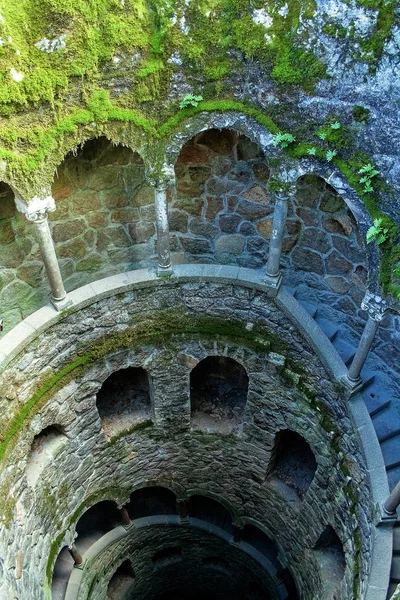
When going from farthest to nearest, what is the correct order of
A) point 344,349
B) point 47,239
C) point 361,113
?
point 344,349
point 47,239
point 361,113

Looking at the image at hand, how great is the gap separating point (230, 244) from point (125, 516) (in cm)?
733

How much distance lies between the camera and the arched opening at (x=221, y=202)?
9484 millimetres

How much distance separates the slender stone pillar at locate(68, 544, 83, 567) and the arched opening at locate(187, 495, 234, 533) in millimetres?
3177

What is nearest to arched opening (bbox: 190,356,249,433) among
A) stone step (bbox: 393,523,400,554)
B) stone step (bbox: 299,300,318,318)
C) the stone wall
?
the stone wall

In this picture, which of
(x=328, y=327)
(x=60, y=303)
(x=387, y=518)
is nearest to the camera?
(x=387, y=518)

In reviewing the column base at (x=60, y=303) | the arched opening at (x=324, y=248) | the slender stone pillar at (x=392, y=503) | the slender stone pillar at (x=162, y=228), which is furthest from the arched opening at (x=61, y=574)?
the arched opening at (x=324, y=248)

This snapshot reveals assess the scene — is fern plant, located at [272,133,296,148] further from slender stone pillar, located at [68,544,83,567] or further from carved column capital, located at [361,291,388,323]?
slender stone pillar, located at [68,544,83,567]

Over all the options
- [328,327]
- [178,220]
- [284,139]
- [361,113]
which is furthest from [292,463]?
[361,113]

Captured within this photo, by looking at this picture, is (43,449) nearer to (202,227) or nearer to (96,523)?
(96,523)

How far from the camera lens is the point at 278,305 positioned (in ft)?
32.2

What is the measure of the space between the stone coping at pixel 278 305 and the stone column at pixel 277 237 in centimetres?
15

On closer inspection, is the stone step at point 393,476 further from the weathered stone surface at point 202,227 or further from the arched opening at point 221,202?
the weathered stone surface at point 202,227

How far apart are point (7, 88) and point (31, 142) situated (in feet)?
2.62

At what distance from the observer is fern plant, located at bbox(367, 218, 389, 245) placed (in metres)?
7.34
